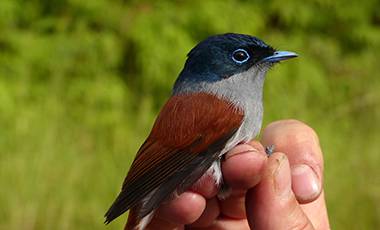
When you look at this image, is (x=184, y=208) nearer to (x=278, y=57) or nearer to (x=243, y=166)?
(x=243, y=166)

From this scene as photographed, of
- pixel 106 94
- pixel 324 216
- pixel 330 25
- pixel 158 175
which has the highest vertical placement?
pixel 330 25

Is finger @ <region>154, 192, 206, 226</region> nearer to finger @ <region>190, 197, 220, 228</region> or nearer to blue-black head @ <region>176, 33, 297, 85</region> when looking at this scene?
finger @ <region>190, 197, 220, 228</region>

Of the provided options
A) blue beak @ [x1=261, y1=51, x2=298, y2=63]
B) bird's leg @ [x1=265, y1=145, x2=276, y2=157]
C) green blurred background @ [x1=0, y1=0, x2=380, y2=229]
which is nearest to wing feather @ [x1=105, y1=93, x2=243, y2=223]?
bird's leg @ [x1=265, y1=145, x2=276, y2=157]

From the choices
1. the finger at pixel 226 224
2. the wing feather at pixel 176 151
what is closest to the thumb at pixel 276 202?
the wing feather at pixel 176 151

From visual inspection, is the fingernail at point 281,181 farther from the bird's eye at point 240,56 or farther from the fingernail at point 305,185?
the bird's eye at point 240,56

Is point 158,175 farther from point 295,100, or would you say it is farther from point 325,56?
point 325,56

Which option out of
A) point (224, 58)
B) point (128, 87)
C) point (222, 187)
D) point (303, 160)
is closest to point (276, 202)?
point (222, 187)

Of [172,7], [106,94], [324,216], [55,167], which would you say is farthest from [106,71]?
[324,216]
